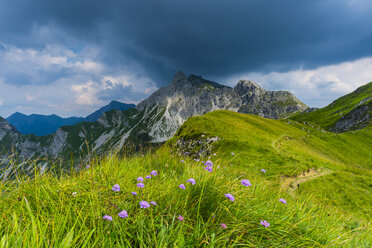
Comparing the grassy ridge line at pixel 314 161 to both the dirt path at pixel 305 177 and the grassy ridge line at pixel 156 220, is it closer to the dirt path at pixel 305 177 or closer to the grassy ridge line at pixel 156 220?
the dirt path at pixel 305 177

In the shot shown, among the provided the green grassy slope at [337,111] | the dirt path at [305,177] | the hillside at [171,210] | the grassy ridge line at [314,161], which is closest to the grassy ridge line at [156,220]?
the hillside at [171,210]

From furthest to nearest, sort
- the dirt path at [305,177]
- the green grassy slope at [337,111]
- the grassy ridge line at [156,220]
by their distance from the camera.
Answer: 1. the green grassy slope at [337,111]
2. the dirt path at [305,177]
3. the grassy ridge line at [156,220]

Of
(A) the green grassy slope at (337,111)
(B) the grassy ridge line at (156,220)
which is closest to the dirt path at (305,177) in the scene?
(B) the grassy ridge line at (156,220)

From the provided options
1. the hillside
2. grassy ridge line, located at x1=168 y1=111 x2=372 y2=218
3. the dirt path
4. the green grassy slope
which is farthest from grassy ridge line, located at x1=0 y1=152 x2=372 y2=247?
the green grassy slope

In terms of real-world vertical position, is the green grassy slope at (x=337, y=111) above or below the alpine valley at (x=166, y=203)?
above

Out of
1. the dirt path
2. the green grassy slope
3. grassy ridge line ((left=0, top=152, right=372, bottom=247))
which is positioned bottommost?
the dirt path

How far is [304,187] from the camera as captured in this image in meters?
11.6

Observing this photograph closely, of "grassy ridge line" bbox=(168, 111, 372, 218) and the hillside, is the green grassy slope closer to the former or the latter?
"grassy ridge line" bbox=(168, 111, 372, 218)

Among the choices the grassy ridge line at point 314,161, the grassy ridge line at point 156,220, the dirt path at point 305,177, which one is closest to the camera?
the grassy ridge line at point 156,220

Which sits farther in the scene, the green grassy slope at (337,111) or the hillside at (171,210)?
the green grassy slope at (337,111)

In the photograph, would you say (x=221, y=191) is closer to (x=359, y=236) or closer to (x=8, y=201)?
(x=359, y=236)

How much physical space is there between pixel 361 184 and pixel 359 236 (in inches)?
495

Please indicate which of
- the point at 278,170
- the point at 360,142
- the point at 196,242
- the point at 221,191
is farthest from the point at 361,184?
the point at 360,142

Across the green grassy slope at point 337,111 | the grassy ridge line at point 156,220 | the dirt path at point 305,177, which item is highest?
the green grassy slope at point 337,111
